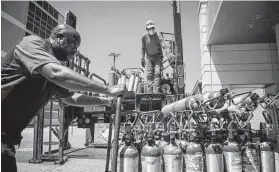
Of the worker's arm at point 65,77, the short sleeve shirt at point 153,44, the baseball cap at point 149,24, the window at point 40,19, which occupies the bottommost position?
the worker's arm at point 65,77

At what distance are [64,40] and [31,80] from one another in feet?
1.54

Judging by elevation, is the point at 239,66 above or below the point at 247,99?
above

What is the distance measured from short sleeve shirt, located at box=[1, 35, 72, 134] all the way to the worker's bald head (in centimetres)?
20

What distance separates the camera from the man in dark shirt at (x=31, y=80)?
1.75 metres

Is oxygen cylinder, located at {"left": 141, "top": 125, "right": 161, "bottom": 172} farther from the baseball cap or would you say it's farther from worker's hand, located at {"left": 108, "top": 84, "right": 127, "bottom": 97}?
the baseball cap

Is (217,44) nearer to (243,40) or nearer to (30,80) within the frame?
(243,40)

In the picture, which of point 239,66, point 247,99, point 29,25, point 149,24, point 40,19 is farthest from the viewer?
point 40,19

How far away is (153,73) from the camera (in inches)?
286

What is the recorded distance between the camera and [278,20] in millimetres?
7020

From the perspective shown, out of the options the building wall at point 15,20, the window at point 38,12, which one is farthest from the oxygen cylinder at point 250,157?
the window at point 38,12

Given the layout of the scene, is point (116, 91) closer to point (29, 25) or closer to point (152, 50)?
point (152, 50)

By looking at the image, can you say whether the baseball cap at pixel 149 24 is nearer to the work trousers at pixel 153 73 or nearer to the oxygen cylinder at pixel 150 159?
the work trousers at pixel 153 73

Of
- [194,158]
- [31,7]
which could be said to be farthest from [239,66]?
[31,7]

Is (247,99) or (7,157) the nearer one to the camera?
(7,157)
